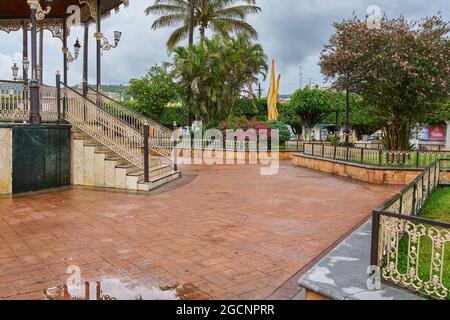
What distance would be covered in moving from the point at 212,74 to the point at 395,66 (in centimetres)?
1265

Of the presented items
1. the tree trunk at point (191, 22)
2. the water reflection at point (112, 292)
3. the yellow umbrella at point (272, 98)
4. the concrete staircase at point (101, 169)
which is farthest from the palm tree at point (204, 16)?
the water reflection at point (112, 292)

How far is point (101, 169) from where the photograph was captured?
35.9 ft

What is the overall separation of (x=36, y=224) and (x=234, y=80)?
19.2 m

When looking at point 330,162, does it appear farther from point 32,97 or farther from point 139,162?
point 32,97

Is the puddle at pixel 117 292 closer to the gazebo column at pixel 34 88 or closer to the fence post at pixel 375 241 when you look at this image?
the fence post at pixel 375 241

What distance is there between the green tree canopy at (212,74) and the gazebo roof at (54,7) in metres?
9.39

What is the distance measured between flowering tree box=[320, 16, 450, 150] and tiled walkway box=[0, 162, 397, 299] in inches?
173

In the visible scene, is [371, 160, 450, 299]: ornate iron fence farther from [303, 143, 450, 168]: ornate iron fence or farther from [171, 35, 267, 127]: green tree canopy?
[171, 35, 267, 127]: green tree canopy

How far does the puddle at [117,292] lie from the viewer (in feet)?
12.7

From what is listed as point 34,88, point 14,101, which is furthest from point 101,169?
point 14,101

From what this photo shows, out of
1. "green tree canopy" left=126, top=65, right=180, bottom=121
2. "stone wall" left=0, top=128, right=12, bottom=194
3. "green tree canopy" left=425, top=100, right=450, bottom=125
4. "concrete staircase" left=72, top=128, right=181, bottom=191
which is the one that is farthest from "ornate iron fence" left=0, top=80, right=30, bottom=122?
"green tree canopy" left=425, top=100, right=450, bottom=125

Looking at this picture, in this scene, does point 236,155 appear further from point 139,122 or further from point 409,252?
point 409,252

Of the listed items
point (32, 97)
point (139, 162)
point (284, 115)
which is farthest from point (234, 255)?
point (284, 115)

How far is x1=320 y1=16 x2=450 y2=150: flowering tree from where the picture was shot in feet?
42.1
